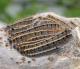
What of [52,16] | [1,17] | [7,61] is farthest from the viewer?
[1,17]

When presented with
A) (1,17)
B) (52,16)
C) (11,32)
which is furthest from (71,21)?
(1,17)

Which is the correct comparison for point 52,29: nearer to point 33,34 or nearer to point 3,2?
point 33,34

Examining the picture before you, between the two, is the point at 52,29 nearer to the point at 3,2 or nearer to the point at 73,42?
the point at 73,42

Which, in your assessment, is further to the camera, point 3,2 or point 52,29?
A: point 3,2

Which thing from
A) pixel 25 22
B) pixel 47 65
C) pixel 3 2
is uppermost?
pixel 3 2

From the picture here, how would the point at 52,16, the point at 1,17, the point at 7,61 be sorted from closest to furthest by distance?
1. the point at 7,61
2. the point at 52,16
3. the point at 1,17

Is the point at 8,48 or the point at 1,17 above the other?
the point at 1,17
